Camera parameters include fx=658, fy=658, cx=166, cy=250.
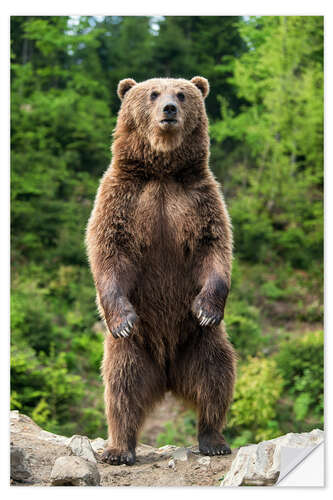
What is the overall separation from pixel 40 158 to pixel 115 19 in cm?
272

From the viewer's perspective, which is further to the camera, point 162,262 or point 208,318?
point 162,262

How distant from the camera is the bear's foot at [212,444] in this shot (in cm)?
422

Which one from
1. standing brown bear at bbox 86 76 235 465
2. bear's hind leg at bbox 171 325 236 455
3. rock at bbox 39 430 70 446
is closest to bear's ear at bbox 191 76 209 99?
standing brown bear at bbox 86 76 235 465

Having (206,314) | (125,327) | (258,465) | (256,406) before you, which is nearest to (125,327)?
(125,327)

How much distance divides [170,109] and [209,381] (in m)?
1.73

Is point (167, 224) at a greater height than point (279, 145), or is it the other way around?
point (279, 145)

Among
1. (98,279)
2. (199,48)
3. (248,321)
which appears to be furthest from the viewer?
(248,321)

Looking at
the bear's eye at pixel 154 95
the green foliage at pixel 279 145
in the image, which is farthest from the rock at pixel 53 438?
the green foliage at pixel 279 145

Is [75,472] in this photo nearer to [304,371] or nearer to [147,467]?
[147,467]

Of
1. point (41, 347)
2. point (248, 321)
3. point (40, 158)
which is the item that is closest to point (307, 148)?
point (248, 321)

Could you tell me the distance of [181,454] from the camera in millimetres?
4215

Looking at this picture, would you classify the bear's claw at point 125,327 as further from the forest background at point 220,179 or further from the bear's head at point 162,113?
the forest background at point 220,179

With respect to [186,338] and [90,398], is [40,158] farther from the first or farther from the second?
[186,338]

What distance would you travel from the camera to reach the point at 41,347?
29.5 feet
